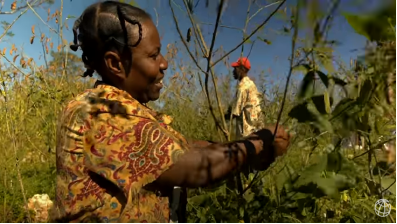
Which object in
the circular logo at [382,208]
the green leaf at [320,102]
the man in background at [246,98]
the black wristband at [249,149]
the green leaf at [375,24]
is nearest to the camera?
the green leaf at [375,24]

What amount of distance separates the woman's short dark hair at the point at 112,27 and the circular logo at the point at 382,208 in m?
0.75

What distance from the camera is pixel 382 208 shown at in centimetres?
116

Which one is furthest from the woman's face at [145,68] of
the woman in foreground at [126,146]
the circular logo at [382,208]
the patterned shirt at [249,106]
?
the circular logo at [382,208]

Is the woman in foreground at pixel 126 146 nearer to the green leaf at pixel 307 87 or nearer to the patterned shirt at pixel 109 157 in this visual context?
the patterned shirt at pixel 109 157

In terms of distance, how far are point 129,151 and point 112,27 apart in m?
0.32

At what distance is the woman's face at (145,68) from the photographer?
1032 millimetres

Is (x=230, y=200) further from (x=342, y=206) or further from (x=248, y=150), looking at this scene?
(x=342, y=206)

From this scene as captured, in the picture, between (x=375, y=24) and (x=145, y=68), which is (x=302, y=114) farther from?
(x=145, y=68)

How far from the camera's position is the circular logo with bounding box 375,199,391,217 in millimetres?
1092

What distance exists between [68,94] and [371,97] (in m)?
2.09

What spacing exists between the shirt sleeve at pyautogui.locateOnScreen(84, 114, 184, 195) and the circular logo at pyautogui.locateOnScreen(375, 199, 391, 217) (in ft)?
1.87

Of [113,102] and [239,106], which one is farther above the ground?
[239,106]

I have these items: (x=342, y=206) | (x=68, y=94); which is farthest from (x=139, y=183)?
(x=68, y=94)

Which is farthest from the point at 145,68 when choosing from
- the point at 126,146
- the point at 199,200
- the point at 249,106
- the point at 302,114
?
the point at 249,106
